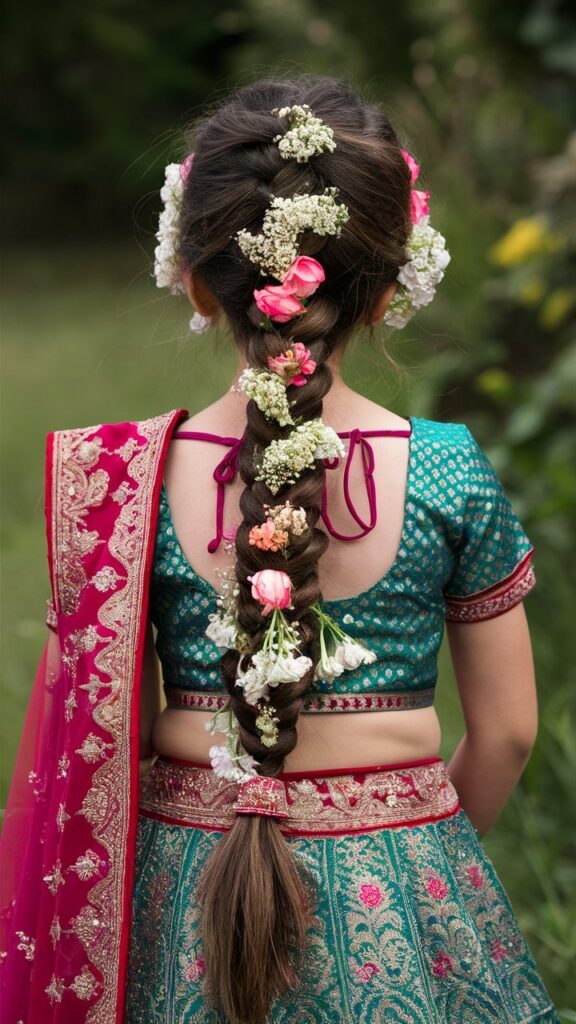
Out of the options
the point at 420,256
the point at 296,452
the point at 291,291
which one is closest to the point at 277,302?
the point at 291,291

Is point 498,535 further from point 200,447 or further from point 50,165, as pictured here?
point 50,165

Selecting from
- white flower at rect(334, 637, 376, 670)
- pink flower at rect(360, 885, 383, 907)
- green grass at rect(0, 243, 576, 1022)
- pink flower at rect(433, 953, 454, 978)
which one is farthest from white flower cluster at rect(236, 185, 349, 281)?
pink flower at rect(433, 953, 454, 978)

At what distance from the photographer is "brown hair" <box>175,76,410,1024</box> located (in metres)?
1.50

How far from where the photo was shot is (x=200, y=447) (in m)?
1.66

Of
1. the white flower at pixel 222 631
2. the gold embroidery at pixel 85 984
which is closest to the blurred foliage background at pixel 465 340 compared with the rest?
the white flower at pixel 222 631

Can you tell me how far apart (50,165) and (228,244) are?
14065mm

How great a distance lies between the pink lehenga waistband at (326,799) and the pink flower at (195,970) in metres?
A: 0.16

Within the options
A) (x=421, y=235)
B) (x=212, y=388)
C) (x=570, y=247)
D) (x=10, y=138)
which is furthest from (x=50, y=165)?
(x=421, y=235)

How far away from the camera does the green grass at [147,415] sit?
2.40 metres

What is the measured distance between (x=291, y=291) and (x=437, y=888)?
2.47ft

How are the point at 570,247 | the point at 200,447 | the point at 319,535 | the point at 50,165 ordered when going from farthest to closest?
the point at 50,165 < the point at 570,247 < the point at 200,447 < the point at 319,535

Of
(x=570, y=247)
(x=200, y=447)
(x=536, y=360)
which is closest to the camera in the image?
(x=200, y=447)

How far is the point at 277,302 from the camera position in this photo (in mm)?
1500

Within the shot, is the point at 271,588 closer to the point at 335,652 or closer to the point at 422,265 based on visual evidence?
the point at 335,652
